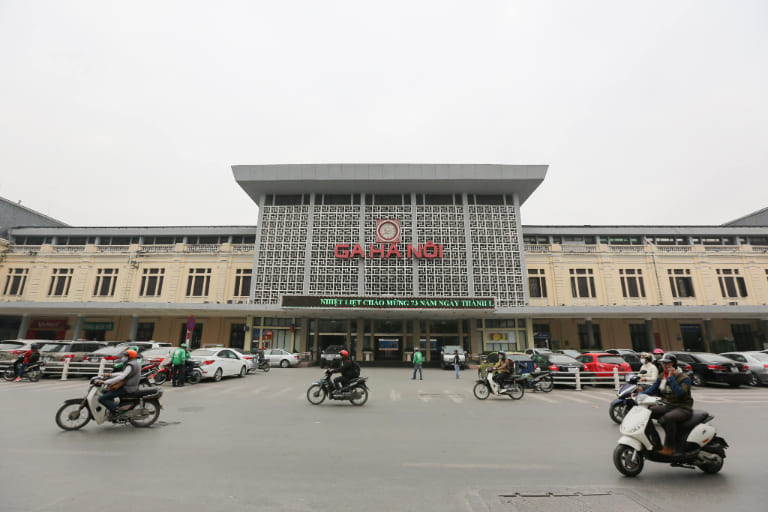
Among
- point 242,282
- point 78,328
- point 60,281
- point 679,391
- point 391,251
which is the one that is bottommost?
point 679,391

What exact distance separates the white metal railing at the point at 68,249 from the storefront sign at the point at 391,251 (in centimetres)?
2529

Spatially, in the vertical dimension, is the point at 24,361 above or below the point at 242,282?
below

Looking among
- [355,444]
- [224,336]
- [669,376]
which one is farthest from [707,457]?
[224,336]

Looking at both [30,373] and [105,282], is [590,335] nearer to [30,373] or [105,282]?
[30,373]

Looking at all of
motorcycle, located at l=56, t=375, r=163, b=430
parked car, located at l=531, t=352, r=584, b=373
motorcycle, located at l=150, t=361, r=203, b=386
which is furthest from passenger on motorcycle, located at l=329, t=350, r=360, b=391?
parked car, located at l=531, t=352, r=584, b=373

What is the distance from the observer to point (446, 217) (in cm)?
3120

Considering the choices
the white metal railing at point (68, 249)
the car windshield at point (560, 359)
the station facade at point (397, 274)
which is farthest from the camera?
the white metal railing at point (68, 249)

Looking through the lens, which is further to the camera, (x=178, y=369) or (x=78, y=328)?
(x=78, y=328)

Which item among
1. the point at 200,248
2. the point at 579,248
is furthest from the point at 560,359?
the point at 200,248

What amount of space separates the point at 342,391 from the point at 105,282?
3404 centimetres

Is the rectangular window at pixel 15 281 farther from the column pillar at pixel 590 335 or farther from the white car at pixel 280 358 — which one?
the column pillar at pixel 590 335

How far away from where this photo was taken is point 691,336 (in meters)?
31.7

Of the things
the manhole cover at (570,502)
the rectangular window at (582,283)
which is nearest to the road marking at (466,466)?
the manhole cover at (570,502)

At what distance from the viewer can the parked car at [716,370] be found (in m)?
14.8
